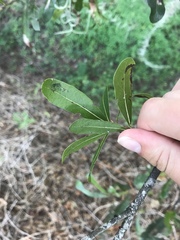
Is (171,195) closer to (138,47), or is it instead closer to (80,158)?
(80,158)

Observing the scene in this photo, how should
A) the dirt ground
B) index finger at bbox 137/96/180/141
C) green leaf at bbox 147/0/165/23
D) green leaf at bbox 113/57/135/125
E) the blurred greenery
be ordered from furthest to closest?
the blurred greenery → the dirt ground → green leaf at bbox 147/0/165/23 → green leaf at bbox 113/57/135/125 → index finger at bbox 137/96/180/141

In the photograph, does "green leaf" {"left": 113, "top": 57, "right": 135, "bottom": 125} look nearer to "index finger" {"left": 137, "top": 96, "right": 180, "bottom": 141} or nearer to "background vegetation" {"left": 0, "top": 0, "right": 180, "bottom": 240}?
"index finger" {"left": 137, "top": 96, "right": 180, "bottom": 141}

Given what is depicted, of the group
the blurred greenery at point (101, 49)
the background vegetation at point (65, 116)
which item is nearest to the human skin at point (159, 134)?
the background vegetation at point (65, 116)

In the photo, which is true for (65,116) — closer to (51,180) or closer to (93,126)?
(51,180)

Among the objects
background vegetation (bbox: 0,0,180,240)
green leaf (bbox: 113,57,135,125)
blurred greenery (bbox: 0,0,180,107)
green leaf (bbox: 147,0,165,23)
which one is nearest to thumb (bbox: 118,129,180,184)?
green leaf (bbox: 113,57,135,125)

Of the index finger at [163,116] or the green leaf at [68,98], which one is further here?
the green leaf at [68,98]

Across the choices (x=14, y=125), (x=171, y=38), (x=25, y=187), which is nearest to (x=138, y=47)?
(x=171, y=38)

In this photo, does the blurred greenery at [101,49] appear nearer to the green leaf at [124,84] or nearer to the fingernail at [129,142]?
the green leaf at [124,84]
